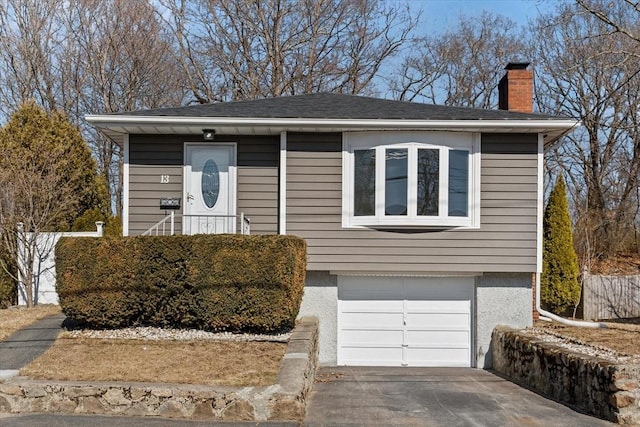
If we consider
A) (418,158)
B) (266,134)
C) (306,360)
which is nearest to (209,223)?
(266,134)

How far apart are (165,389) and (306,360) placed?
1.94 metres

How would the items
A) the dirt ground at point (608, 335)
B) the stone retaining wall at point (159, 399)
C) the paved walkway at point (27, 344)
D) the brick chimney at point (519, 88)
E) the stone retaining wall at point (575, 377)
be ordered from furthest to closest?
the brick chimney at point (519, 88) → the dirt ground at point (608, 335) → the paved walkway at point (27, 344) → the stone retaining wall at point (575, 377) → the stone retaining wall at point (159, 399)

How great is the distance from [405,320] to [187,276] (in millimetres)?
4643

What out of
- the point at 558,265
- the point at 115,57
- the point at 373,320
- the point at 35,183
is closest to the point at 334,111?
the point at 373,320

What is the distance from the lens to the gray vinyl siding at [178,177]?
493 inches

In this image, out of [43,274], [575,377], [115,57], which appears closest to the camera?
[575,377]

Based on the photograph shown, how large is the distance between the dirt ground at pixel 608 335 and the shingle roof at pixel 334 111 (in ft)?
12.8

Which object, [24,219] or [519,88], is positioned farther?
[24,219]

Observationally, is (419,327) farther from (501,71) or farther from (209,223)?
(501,71)

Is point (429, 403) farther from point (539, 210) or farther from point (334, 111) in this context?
point (334, 111)

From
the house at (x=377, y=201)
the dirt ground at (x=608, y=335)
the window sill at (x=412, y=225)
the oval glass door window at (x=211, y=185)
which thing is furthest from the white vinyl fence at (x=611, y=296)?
the oval glass door window at (x=211, y=185)

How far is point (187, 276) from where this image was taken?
10.4 metres

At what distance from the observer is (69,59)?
84.1 ft

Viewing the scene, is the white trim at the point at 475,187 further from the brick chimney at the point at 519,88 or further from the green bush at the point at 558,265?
the green bush at the point at 558,265
